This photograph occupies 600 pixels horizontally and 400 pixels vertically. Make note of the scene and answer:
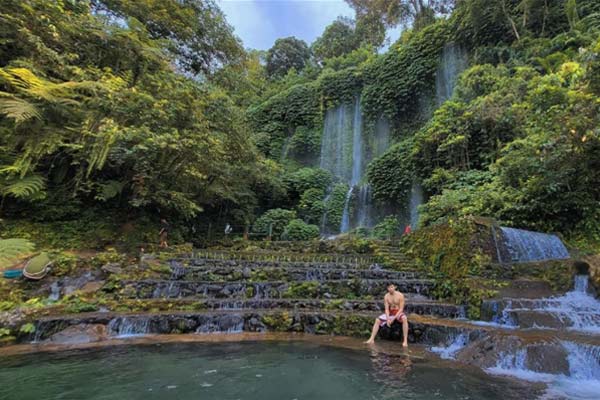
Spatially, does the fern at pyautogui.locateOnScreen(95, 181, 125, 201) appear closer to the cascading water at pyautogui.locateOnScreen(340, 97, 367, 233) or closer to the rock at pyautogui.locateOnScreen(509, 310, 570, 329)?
the rock at pyautogui.locateOnScreen(509, 310, 570, 329)

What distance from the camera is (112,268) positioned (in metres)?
8.35

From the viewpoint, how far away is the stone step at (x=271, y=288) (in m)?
7.74

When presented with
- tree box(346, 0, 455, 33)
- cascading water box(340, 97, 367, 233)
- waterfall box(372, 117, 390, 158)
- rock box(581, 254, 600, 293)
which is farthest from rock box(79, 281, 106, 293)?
tree box(346, 0, 455, 33)

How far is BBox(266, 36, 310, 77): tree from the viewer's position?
3503 cm

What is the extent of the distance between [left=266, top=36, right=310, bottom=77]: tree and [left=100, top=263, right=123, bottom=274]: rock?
98.8 ft

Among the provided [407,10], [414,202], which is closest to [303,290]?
[414,202]

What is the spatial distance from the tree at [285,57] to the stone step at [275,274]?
1173 inches

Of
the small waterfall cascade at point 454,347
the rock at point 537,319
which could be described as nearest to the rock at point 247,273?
the small waterfall cascade at point 454,347

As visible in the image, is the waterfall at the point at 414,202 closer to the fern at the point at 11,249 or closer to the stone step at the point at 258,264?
the stone step at the point at 258,264

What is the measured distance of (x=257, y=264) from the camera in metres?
9.46

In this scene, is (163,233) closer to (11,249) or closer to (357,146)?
(11,249)

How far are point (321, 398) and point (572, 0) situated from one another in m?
18.3

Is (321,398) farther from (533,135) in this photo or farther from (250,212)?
(250,212)

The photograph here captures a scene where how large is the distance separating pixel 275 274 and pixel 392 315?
361 centimetres
